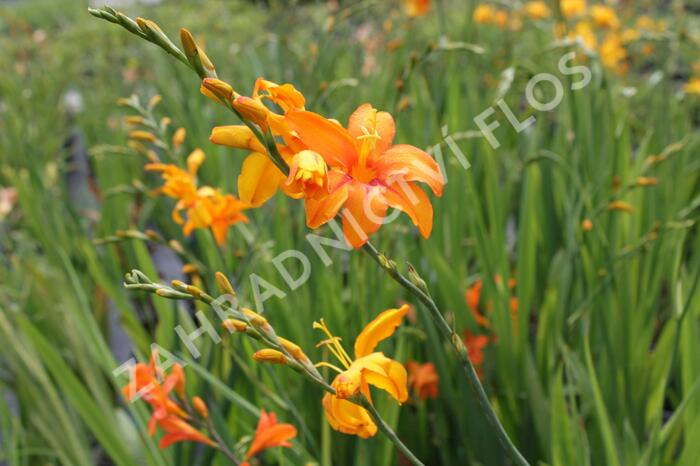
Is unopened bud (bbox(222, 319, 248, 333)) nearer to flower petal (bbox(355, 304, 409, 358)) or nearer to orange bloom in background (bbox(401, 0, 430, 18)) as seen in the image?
flower petal (bbox(355, 304, 409, 358))

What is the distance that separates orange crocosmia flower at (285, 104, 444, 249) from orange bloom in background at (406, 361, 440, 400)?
2.10ft

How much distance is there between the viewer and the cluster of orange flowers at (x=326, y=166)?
50 cm

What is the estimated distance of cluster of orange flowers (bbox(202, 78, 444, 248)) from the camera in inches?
19.8

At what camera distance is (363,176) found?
0.59m

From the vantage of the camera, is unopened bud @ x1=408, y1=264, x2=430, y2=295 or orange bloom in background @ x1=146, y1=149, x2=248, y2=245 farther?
orange bloom in background @ x1=146, y1=149, x2=248, y2=245

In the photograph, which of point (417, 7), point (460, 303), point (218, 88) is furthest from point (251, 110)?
point (417, 7)

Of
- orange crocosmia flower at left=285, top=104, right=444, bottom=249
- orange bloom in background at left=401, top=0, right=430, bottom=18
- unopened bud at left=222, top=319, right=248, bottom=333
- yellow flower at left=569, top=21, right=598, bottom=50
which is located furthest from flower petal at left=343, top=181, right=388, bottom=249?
yellow flower at left=569, top=21, right=598, bottom=50

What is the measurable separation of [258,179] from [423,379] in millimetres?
690

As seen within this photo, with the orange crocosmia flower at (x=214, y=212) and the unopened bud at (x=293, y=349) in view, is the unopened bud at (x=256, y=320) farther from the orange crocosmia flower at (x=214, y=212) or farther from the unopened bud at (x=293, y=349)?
the orange crocosmia flower at (x=214, y=212)

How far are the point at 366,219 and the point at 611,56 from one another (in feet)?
10.5

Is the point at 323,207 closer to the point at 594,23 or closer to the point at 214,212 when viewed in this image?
the point at 214,212

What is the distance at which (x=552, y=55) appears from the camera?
2.19 m

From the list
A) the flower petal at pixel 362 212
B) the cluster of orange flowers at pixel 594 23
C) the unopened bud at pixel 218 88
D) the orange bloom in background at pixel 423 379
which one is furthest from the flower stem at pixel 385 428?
the cluster of orange flowers at pixel 594 23

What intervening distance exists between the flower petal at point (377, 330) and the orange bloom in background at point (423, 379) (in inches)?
23.4
